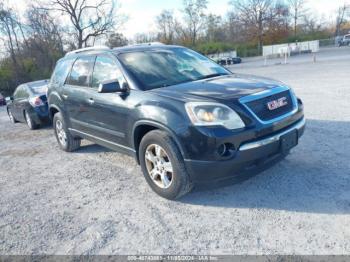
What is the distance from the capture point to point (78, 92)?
500 cm

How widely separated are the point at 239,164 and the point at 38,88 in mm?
8151

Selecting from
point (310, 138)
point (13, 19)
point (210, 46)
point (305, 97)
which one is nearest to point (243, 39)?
point (210, 46)

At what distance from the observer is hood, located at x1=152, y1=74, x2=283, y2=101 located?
333cm

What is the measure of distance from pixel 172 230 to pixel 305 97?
742 cm

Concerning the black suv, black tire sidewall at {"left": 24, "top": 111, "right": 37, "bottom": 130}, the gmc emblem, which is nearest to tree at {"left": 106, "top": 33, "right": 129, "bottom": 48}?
black tire sidewall at {"left": 24, "top": 111, "right": 37, "bottom": 130}

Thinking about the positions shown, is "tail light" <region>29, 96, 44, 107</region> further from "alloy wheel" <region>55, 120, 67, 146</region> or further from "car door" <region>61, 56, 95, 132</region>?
"car door" <region>61, 56, 95, 132</region>

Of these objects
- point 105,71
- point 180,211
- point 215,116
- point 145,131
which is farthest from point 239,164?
point 105,71

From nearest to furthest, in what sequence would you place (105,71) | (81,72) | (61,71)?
(105,71) < (81,72) < (61,71)

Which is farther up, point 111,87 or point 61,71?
point 61,71

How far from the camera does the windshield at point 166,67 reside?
401 cm

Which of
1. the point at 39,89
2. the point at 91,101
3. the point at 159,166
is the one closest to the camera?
the point at 159,166

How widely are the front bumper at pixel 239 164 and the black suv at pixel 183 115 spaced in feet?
0.04

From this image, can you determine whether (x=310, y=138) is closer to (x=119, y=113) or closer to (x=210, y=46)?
(x=119, y=113)

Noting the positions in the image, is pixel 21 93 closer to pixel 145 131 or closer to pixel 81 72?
pixel 81 72
